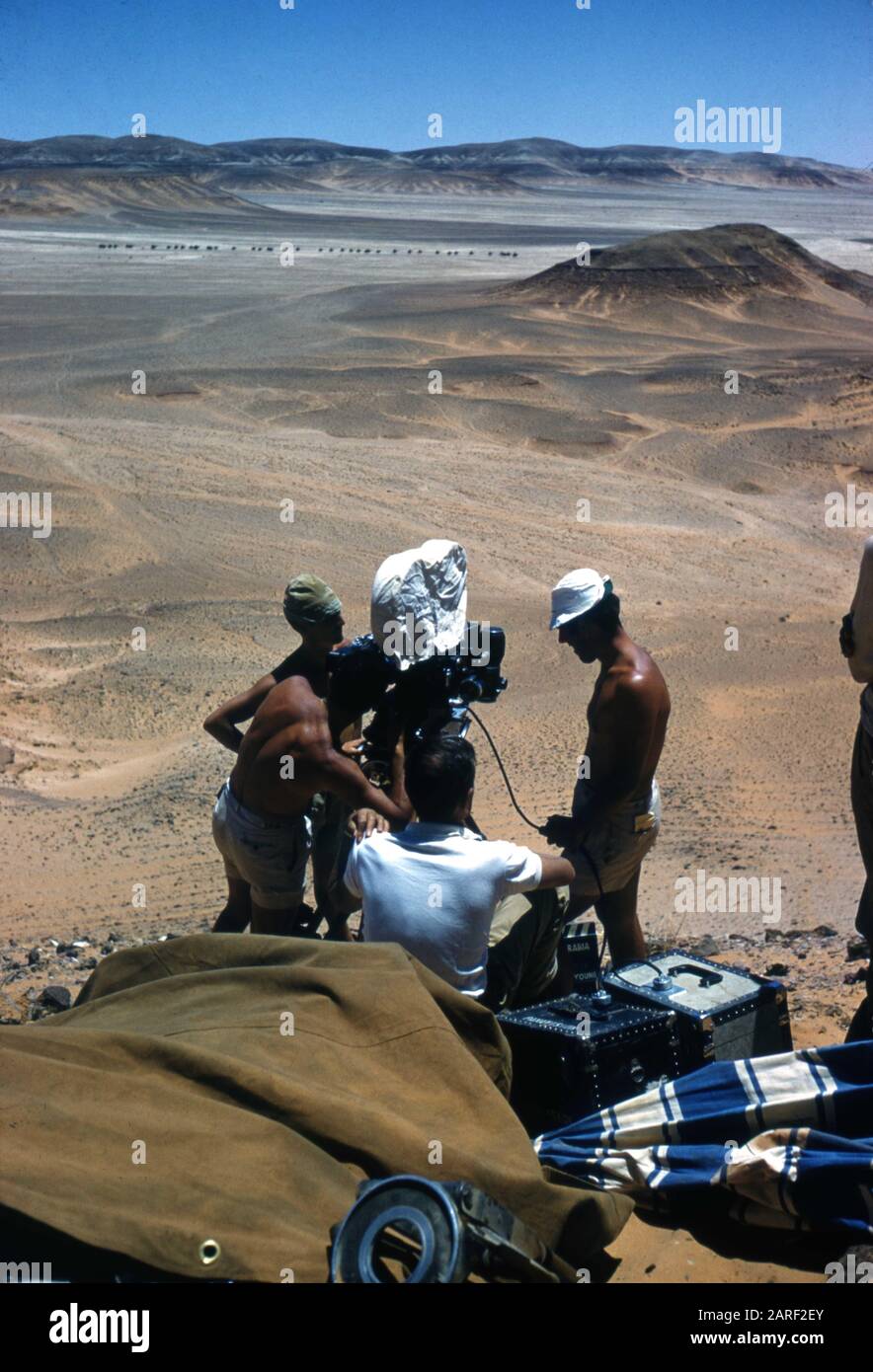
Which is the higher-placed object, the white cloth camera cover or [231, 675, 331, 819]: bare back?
the white cloth camera cover

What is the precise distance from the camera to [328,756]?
5.23 meters

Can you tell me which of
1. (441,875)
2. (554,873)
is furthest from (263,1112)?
(554,873)

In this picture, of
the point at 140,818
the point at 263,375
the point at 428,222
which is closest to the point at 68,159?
the point at 428,222

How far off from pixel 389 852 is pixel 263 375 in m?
23.0

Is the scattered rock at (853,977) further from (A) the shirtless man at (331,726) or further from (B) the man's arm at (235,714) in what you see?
(B) the man's arm at (235,714)

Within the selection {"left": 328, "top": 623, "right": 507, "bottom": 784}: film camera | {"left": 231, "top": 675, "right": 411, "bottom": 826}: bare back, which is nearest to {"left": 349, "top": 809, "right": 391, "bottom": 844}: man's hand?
{"left": 231, "top": 675, "right": 411, "bottom": 826}: bare back

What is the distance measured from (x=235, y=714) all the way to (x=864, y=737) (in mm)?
2779

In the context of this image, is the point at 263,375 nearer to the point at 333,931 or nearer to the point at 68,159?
the point at 333,931

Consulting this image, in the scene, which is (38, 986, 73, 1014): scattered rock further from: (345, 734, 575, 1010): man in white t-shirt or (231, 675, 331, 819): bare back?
(345, 734, 575, 1010): man in white t-shirt

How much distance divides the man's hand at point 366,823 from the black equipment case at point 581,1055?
0.86 metres

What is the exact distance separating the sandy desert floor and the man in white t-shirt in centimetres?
192

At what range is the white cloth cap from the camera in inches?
211

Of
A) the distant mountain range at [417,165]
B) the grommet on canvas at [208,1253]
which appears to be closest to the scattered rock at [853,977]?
the grommet on canvas at [208,1253]

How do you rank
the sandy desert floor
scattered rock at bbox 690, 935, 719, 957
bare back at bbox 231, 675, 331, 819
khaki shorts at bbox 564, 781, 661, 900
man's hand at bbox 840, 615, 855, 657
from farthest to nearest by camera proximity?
the sandy desert floor < scattered rock at bbox 690, 935, 719, 957 < khaki shorts at bbox 564, 781, 661, 900 < bare back at bbox 231, 675, 331, 819 < man's hand at bbox 840, 615, 855, 657
